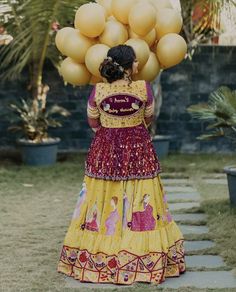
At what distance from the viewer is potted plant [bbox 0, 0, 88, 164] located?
866 cm

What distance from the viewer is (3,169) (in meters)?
9.60

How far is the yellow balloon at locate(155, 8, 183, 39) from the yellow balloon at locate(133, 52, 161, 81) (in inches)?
7.5

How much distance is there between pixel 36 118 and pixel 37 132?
0.19 metres

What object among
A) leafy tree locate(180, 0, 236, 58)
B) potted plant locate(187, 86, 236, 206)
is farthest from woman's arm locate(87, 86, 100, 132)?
leafy tree locate(180, 0, 236, 58)

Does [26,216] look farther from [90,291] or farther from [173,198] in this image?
[90,291]

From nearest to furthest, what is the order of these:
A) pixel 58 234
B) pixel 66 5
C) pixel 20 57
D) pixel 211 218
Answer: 1. pixel 58 234
2. pixel 211 218
3. pixel 66 5
4. pixel 20 57

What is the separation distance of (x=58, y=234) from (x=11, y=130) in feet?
14.1

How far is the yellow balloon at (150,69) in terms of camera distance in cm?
530

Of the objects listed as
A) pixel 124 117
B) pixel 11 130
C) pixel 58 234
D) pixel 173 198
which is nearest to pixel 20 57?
pixel 11 130

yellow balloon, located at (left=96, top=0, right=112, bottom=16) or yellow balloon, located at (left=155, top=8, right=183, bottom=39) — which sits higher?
yellow balloon, located at (left=96, top=0, right=112, bottom=16)

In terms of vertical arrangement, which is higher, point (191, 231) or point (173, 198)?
point (191, 231)

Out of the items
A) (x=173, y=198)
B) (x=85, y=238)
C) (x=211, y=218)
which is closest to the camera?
(x=85, y=238)

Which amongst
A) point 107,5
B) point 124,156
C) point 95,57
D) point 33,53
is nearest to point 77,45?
point 95,57

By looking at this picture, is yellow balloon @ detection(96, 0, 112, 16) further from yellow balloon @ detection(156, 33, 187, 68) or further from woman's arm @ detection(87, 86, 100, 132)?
woman's arm @ detection(87, 86, 100, 132)
